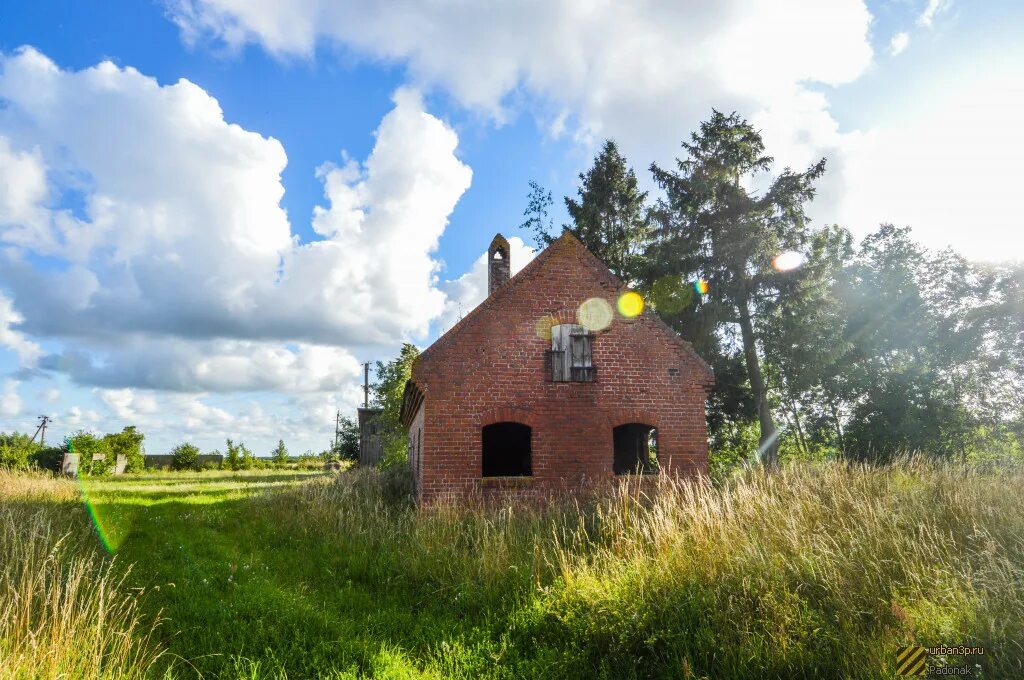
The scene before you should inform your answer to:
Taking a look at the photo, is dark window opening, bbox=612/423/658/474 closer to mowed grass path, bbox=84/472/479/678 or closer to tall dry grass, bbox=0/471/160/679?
mowed grass path, bbox=84/472/479/678

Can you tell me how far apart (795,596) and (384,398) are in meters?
28.7

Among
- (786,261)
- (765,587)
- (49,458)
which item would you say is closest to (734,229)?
(786,261)

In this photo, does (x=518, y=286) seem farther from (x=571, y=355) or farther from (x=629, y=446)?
(x=629, y=446)

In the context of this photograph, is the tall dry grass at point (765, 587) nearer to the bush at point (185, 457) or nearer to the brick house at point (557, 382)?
the brick house at point (557, 382)

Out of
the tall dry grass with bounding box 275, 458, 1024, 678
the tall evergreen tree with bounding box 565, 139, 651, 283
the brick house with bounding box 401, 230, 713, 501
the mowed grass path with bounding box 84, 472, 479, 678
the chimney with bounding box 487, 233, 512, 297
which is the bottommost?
the mowed grass path with bounding box 84, 472, 479, 678

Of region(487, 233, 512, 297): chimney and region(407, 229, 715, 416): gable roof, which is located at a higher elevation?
region(487, 233, 512, 297): chimney

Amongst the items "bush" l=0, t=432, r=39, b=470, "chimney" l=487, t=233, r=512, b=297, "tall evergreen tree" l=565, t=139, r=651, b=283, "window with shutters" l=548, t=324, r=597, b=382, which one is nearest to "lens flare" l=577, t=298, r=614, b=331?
"window with shutters" l=548, t=324, r=597, b=382

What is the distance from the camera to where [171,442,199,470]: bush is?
4597 centimetres

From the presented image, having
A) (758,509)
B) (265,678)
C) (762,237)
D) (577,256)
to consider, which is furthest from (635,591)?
(762,237)

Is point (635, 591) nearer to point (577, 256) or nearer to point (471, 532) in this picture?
point (471, 532)

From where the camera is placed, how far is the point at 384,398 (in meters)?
31.4

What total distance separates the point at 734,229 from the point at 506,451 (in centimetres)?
1270

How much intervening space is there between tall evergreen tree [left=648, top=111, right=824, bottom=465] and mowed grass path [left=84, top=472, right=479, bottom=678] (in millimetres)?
17886

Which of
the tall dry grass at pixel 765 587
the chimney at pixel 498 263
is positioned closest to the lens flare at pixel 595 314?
the chimney at pixel 498 263
